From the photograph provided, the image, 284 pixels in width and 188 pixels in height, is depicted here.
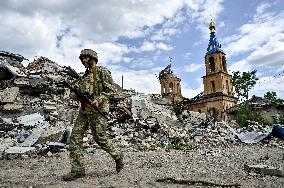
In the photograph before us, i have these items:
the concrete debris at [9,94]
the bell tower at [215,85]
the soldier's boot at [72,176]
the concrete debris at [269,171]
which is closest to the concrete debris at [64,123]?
the concrete debris at [9,94]

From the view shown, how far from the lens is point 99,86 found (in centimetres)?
398

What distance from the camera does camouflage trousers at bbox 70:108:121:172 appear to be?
372 cm

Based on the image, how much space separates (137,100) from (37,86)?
14.3ft

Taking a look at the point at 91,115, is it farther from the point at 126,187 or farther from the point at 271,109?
the point at 271,109

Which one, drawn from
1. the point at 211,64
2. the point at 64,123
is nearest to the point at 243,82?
the point at 211,64

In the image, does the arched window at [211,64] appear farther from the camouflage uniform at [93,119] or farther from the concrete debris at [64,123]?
the camouflage uniform at [93,119]

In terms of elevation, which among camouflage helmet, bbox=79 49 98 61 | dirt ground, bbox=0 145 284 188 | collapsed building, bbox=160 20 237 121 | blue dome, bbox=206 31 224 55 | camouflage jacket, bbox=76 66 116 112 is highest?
blue dome, bbox=206 31 224 55

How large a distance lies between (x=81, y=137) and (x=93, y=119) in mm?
277

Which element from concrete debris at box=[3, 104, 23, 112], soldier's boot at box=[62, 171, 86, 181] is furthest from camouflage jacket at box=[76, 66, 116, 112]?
concrete debris at box=[3, 104, 23, 112]

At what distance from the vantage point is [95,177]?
147 inches

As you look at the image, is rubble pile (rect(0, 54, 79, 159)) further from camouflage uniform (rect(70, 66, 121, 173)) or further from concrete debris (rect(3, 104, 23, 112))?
camouflage uniform (rect(70, 66, 121, 173))

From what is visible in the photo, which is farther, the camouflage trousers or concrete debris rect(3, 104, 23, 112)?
concrete debris rect(3, 104, 23, 112)

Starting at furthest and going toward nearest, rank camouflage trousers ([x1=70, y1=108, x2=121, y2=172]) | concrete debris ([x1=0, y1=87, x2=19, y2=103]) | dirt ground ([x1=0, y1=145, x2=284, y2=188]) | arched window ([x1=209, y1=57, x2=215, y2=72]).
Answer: arched window ([x1=209, y1=57, x2=215, y2=72]) < concrete debris ([x1=0, y1=87, x2=19, y2=103]) < camouflage trousers ([x1=70, y1=108, x2=121, y2=172]) < dirt ground ([x1=0, y1=145, x2=284, y2=188])

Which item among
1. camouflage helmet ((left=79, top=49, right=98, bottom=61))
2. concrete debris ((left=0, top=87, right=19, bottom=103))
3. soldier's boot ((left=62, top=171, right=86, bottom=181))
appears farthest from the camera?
concrete debris ((left=0, top=87, right=19, bottom=103))
